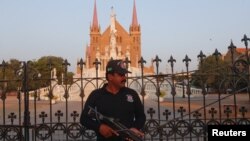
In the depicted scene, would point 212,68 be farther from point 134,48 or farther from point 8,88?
point 134,48

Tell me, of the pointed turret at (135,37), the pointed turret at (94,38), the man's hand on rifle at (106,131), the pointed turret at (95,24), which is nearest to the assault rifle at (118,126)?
the man's hand on rifle at (106,131)

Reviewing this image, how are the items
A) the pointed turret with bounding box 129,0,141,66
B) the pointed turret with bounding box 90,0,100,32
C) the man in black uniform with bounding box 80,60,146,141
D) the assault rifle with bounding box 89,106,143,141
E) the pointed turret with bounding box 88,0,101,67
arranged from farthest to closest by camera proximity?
the pointed turret with bounding box 90,0,100,32
the pointed turret with bounding box 129,0,141,66
the pointed turret with bounding box 88,0,101,67
the man in black uniform with bounding box 80,60,146,141
the assault rifle with bounding box 89,106,143,141

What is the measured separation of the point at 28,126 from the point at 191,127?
116 inches

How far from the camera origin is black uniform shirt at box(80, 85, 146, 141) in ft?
11.6

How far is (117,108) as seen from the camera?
11.6 ft

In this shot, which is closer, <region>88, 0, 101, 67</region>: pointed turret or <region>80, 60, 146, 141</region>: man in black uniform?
<region>80, 60, 146, 141</region>: man in black uniform

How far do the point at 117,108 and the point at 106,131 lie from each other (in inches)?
11.6

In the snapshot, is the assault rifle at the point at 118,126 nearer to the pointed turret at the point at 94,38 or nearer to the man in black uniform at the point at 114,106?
the man in black uniform at the point at 114,106

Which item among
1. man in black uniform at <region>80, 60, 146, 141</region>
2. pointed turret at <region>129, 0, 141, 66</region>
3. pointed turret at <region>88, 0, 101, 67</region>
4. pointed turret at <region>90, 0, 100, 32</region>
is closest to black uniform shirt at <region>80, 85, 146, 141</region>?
man in black uniform at <region>80, 60, 146, 141</region>

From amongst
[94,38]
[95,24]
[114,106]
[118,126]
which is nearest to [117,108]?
[114,106]

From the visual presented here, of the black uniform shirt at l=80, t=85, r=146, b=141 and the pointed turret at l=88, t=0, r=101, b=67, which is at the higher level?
the pointed turret at l=88, t=0, r=101, b=67

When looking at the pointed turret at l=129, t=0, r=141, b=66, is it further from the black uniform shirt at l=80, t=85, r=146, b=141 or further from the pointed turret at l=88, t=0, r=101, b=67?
the black uniform shirt at l=80, t=85, r=146, b=141

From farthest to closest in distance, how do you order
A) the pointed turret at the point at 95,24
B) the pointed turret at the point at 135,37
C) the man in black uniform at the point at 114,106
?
1. the pointed turret at the point at 95,24
2. the pointed turret at the point at 135,37
3. the man in black uniform at the point at 114,106

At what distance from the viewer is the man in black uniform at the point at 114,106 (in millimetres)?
3498
